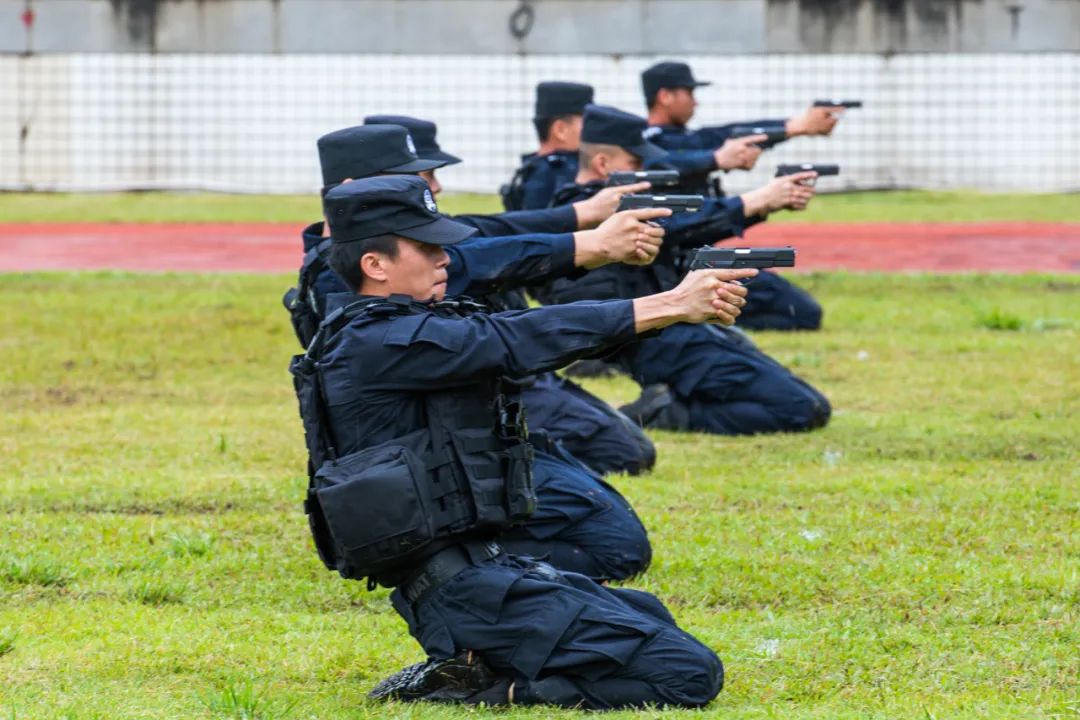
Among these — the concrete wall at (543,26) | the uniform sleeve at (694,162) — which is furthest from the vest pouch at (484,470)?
the concrete wall at (543,26)

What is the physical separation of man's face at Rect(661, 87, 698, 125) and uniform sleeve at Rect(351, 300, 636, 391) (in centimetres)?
789


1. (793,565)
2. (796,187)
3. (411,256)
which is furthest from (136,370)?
(411,256)

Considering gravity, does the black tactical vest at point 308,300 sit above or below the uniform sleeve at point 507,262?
below

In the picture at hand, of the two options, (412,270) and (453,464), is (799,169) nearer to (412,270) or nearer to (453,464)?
(412,270)

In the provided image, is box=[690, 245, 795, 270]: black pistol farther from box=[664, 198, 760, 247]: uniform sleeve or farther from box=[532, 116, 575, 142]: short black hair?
box=[532, 116, 575, 142]: short black hair

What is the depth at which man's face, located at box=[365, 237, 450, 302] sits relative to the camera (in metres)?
5.57

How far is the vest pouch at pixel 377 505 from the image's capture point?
529 centimetres

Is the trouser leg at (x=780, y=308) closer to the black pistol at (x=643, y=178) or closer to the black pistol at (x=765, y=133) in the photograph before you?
the black pistol at (x=765, y=133)

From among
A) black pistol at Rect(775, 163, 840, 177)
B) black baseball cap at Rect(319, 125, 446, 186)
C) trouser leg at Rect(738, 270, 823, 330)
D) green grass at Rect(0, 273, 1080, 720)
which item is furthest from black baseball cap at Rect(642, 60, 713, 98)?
black baseball cap at Rect(319, 125, 446, 186)

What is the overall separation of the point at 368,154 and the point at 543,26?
19.9 m

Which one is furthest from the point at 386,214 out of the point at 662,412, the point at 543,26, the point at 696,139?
the point at 543,26

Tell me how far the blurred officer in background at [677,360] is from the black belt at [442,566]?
4.28m

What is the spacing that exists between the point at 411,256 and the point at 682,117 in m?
7.84

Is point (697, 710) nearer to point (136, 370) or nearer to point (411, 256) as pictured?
point (411, 256)
